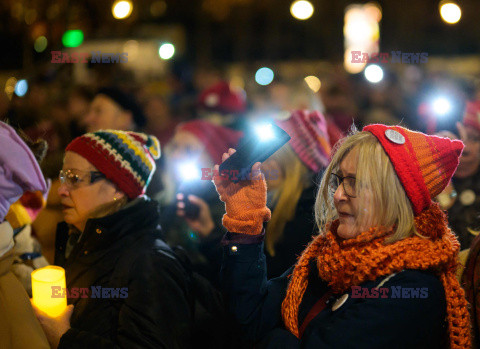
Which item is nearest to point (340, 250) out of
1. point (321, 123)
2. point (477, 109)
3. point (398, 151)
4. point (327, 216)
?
point (327, 216)

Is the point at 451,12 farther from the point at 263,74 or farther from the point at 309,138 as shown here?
the point at 263,74

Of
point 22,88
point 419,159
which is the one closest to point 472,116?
point 419,159

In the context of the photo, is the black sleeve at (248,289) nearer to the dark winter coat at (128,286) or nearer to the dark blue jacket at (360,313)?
the dark blue jacket at (360,313)

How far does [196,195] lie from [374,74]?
670 centimetres

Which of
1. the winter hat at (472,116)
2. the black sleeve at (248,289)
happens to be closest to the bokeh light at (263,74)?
the winter hat at (472,116)

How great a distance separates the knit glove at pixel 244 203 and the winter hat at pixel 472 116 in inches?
84.6

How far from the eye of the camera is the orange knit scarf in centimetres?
182

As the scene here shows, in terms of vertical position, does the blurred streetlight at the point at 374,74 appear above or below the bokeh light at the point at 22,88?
below

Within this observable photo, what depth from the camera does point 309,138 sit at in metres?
3.39

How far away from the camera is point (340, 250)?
1.96m

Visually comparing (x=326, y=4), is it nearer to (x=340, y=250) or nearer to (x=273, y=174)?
(x=273, y=174)

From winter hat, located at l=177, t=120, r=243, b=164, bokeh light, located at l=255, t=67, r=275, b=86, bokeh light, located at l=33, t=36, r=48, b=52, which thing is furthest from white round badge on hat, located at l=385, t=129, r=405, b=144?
bokeh light, located at l=255, t=67, r=275, b=86

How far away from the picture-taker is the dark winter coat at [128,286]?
209 centimetres

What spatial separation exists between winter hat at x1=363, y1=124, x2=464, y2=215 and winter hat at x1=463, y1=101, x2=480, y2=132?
5.42 ft
